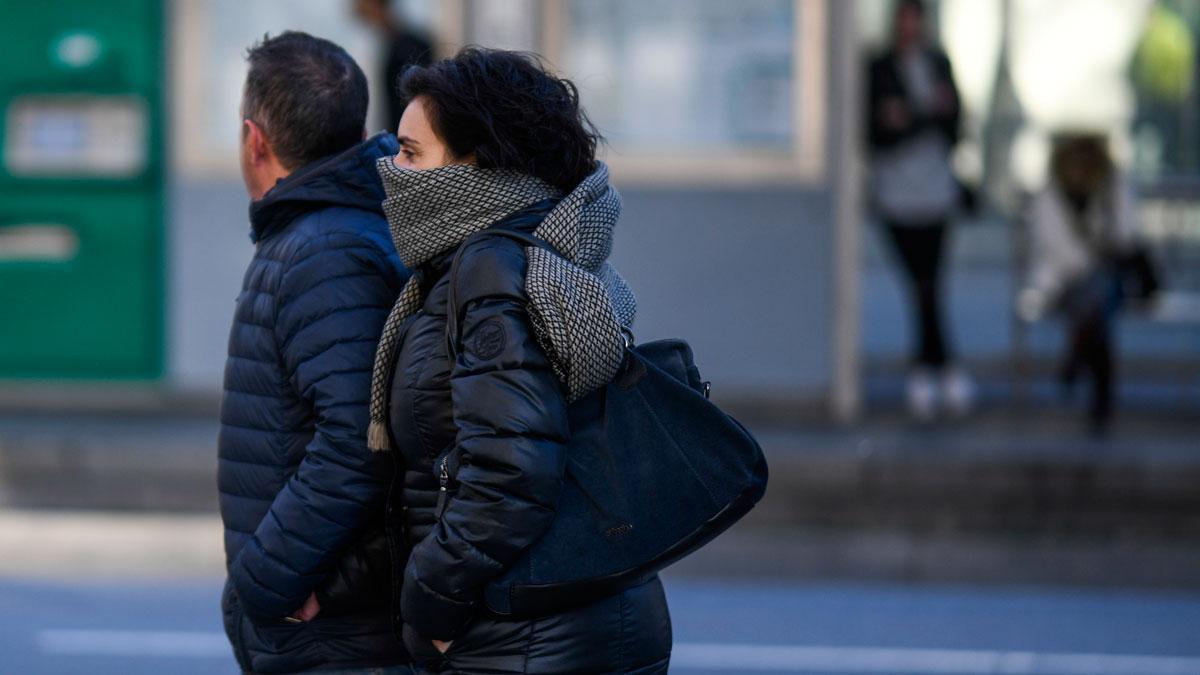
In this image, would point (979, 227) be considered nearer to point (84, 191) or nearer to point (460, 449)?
point (84, 191)

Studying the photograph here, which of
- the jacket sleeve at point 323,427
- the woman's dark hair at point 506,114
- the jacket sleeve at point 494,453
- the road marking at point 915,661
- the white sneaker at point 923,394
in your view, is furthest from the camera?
the white sneaker at point 923,394

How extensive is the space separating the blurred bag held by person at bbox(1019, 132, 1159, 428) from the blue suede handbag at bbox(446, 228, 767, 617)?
6.32 m

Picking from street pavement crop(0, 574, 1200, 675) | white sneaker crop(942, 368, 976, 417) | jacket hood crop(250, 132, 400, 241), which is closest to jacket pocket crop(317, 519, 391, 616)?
jacket hood crop(250, 132, 400, 241)

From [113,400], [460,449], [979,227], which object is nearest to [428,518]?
[460,449]

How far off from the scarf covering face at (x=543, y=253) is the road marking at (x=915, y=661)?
11.2ft

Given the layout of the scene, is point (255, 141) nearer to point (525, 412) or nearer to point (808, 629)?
point (525, 412)

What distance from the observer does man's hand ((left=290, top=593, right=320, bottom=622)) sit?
10.3 feet

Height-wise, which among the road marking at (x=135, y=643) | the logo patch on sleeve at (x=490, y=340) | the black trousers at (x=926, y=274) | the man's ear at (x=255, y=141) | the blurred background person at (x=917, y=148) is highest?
the man's ear at (x=255, y=141)

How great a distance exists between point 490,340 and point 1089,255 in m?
6.81

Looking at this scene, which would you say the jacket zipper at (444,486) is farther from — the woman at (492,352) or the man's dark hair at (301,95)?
the man's dark hair at (301,95)

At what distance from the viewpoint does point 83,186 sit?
9.54 m

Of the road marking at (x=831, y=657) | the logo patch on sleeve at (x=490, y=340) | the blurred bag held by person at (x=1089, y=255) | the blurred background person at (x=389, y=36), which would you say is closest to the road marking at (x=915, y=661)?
the road marking at (x=831, y=657)

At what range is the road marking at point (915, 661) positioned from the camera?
6133 mm

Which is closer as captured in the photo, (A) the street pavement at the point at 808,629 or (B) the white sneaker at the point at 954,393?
(A) the street pavement at the point at 808,629
